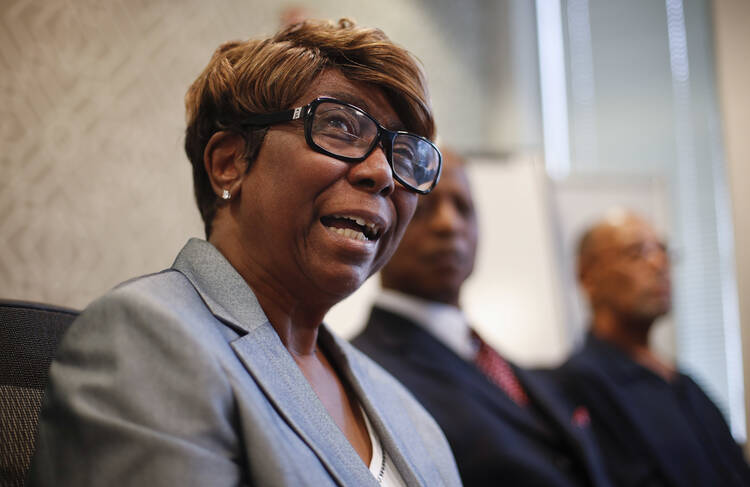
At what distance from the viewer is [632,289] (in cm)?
249

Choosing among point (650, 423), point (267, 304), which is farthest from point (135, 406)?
point (650, 423)

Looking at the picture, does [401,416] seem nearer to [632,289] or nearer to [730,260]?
[632,289]

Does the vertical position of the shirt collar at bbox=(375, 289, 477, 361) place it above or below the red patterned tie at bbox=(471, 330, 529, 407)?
above

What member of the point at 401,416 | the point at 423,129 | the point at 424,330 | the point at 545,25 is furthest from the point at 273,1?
the point at 545,25

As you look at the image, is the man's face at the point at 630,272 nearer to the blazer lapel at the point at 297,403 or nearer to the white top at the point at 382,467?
the white top at the point at 382,467

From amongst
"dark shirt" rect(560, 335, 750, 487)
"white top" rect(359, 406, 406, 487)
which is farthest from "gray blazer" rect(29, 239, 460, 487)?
"dark shirt" rect(560, 335, 750, 487)

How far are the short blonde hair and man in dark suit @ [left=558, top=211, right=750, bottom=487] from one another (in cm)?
156

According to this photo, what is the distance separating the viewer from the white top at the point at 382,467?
974 millimetres

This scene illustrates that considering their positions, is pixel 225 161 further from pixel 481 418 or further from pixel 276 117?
pixel 481 418

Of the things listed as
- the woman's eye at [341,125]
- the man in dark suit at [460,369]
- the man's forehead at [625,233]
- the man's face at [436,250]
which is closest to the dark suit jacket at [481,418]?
the man in dark suit at [460,369]

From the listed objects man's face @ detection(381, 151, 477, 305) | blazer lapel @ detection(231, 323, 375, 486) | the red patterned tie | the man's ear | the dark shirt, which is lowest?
the dark shirt

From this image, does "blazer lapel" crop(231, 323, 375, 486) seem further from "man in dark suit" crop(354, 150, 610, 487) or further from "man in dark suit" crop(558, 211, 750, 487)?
"man in dark suit" crop(558, 211, 750, 487)

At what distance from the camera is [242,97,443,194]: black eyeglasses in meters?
0.94

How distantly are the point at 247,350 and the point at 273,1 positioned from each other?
1676 millimetres
